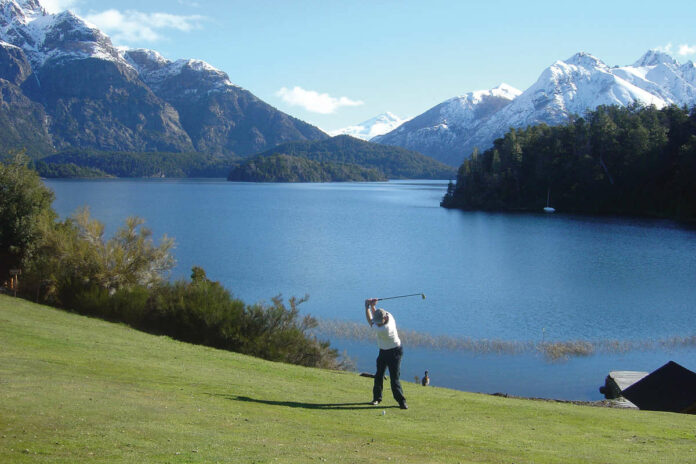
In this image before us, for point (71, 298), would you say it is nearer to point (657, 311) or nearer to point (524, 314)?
point (524, 314)

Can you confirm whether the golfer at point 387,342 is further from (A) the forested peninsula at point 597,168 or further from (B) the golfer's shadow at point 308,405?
(A) the forested peninsula at point 597,168

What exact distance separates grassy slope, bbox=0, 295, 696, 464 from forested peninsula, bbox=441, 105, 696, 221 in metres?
92.9

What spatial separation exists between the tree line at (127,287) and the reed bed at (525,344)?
331cm

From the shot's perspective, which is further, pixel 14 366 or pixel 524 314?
pixel 524 314

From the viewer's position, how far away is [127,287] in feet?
88.3

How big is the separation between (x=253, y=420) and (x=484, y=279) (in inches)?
1466

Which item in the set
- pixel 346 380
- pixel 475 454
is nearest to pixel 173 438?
pixel 475 454

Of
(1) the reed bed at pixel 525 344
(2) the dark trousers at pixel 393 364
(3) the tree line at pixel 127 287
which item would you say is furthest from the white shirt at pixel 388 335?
(1) the reed bed at pixel 525 344

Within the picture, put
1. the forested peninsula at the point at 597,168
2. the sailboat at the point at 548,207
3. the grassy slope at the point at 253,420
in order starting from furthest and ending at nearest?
1. the sailboat at the point at 548,207
2. the forested peninsula at the point at 597,168
3. the grassy slope at the point at 253,420

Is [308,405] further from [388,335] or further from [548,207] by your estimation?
[548,207]

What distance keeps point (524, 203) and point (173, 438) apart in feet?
382

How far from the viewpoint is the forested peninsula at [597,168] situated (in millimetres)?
100438

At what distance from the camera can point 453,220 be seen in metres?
94.6

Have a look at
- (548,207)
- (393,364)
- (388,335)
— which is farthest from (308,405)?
(548,207)
